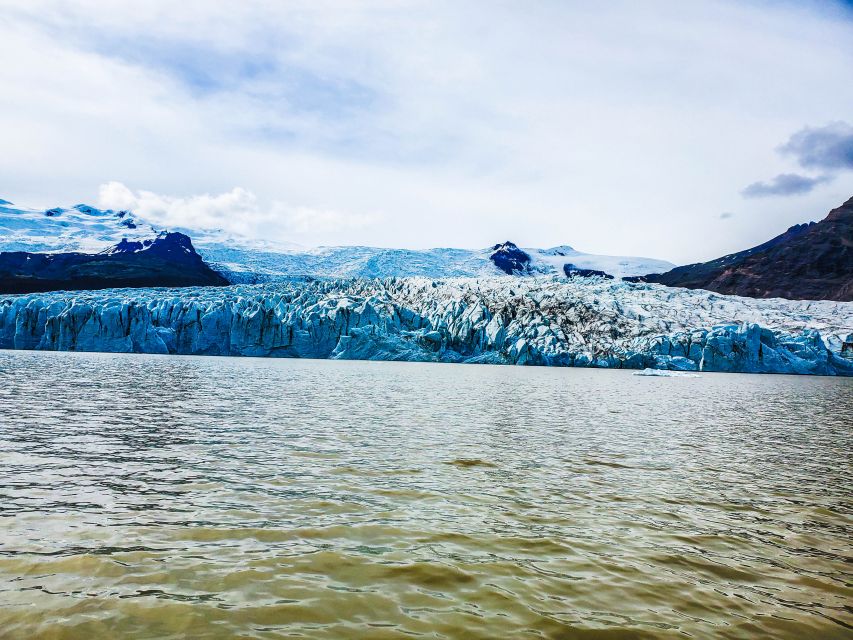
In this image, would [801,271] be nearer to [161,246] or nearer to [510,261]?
[510,261]

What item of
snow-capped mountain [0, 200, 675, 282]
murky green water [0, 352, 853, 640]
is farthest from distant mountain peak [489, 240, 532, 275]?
murky green water [0, 352, 853, 640]

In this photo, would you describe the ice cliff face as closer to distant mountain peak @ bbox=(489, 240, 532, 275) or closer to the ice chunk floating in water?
the ice chunk floating in water

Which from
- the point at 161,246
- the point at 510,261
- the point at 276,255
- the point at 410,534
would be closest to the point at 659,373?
the point at 410,534

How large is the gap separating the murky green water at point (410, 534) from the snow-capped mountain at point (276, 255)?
10472 centimetres

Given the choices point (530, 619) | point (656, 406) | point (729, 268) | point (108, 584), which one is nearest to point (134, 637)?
point (108, 584)

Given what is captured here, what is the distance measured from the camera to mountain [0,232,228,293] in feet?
371

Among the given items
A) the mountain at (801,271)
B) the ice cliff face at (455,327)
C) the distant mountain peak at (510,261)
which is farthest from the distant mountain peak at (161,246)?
the mountain at (801,271)

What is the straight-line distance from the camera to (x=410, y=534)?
6.65 m

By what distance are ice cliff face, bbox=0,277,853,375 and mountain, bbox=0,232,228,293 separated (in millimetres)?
43087

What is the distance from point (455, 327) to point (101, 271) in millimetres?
96428

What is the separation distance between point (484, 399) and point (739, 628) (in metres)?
21.7

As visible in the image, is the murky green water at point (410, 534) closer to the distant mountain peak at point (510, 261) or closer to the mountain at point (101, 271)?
the mountain at point (101, 271)

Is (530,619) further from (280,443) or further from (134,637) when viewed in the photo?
(280,443)

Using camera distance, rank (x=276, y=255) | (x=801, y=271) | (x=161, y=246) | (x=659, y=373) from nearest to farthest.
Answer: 1. (x=659, y=373)
2. (x=801, y=271)
3. (x=276, y=255)
4. (x=161, y=246)
